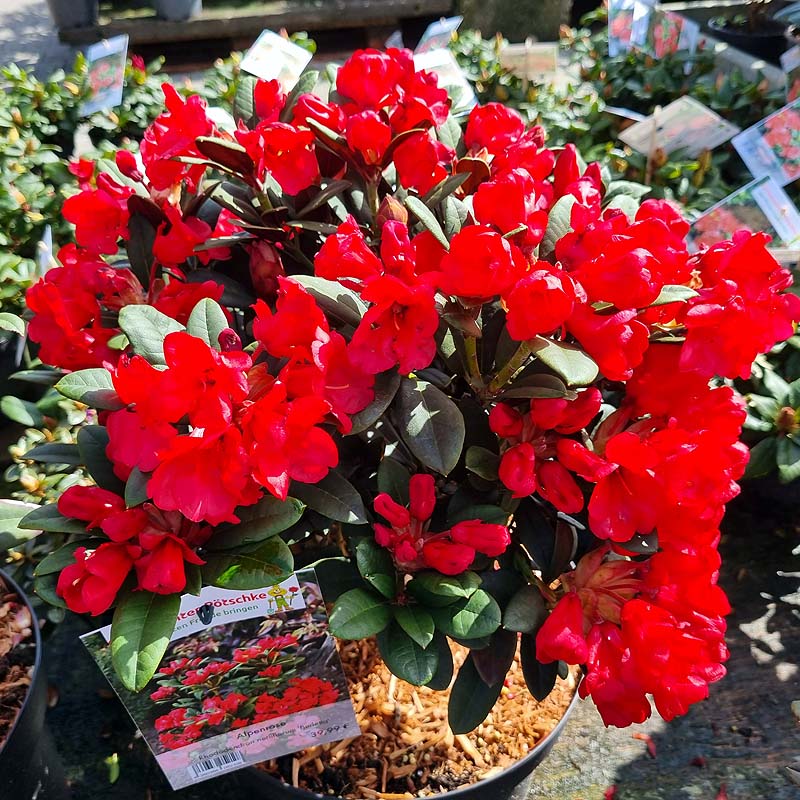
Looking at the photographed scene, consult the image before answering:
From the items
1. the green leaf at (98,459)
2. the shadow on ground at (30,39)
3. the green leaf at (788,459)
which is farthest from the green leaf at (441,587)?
the shadow on ground at (30,39)

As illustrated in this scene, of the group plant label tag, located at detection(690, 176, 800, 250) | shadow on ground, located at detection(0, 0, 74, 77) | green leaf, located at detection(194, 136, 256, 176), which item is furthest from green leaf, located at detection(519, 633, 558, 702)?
shadow on ground, located at detection(0, 0, 74, 77)

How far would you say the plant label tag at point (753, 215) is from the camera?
1563mm

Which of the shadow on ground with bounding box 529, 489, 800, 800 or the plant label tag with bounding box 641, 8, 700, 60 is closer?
the shadow on ground with bounding box 529, 489, 800, 800

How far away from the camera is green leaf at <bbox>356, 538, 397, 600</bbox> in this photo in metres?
0.81

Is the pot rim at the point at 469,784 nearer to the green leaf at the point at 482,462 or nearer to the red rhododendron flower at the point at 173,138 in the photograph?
the green leaf at the point at 482,462

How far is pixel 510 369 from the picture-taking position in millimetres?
798

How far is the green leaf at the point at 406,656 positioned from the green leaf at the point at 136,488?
11.7 inches

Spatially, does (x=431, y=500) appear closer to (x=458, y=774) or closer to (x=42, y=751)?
(x=458, y=774)

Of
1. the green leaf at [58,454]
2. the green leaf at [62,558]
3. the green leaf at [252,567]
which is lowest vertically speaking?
the green leaf at [252,567]

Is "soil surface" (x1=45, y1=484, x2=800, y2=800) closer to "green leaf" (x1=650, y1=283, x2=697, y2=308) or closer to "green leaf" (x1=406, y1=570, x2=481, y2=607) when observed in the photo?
"green leaf" (x1=406, y1=570, x2=481, y2=607)

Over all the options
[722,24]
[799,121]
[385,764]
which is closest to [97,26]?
[722,24]

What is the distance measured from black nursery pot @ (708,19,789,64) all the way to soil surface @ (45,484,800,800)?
2.90 meters

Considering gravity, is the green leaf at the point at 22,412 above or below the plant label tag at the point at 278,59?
below

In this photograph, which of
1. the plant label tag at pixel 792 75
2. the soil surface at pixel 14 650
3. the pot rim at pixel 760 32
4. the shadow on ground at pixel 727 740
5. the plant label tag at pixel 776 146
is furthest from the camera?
the pot rim at pixel 760 32
